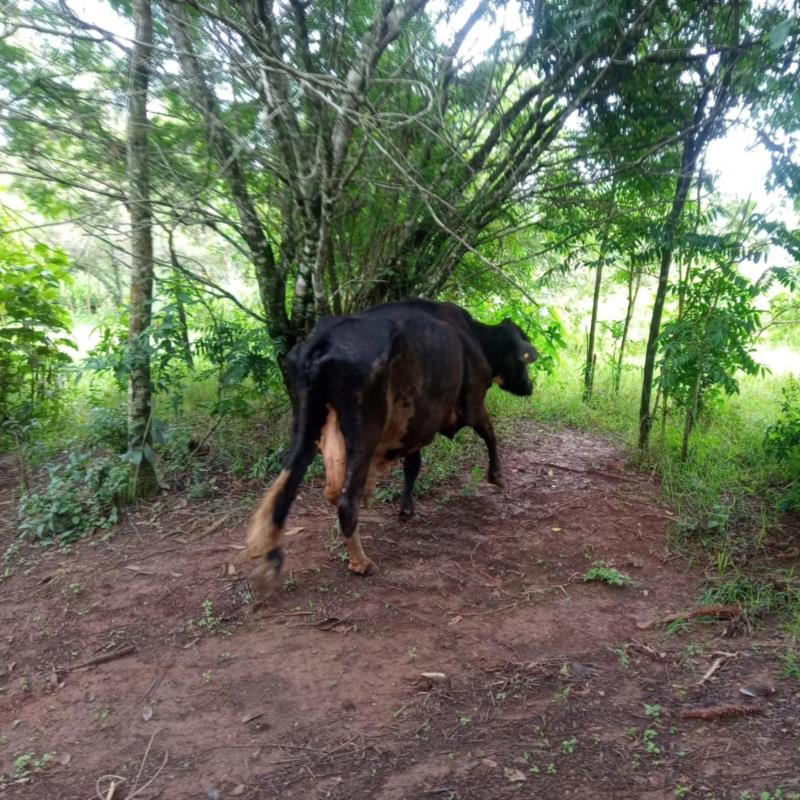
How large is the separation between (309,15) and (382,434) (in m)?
3.42

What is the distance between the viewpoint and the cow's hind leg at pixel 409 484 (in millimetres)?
4898

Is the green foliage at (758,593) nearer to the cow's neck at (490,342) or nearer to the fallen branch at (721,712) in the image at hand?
the fallen branch at (721,712)

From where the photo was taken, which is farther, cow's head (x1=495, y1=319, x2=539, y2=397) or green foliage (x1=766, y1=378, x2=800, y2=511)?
cow's head (x1=495, y1=319, x2=539, y2=397)

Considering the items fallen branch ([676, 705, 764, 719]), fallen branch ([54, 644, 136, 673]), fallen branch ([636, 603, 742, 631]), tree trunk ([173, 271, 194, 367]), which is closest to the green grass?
fallen branch ([636, 603, 742, 631])

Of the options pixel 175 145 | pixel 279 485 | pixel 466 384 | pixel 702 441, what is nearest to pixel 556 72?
pixel 466 384

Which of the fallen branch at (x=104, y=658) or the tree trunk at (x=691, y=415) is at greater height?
the tree trunk at (x=691, y=415)

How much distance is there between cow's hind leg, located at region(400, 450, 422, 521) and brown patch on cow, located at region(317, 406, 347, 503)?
1.24 meters

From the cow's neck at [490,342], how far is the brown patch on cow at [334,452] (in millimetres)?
1886

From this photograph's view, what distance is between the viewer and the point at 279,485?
3.49m

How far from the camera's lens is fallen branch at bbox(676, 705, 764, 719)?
9.02 feet

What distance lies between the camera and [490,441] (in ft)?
16.6

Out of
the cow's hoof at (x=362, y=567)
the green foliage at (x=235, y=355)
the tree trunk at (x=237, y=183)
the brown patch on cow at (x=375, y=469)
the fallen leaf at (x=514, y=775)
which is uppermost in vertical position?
the tree trunk at (x=237, y=183)

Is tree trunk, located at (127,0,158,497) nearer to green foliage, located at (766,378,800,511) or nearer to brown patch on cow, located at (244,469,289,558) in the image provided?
brown patch on cow, located at (244,469,289,558)

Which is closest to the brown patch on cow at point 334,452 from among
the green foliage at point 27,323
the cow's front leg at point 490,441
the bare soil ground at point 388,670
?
the bare soil ground at point 388,670
